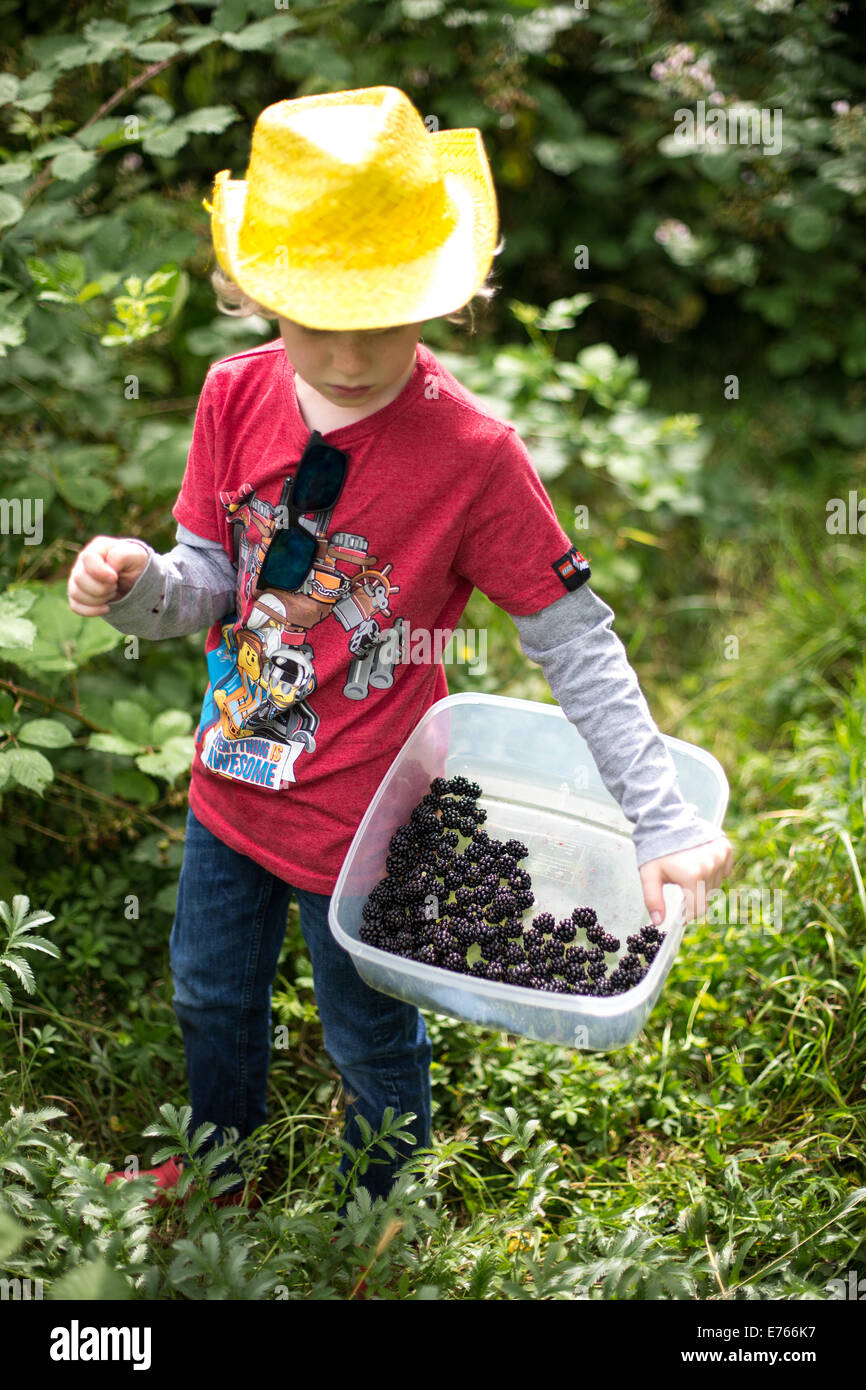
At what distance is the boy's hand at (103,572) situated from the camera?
1.35 metres

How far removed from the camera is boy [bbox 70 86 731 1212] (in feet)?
4.04

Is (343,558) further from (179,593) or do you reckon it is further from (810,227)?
Answer: (810,227)

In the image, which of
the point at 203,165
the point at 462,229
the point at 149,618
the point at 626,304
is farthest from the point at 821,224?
the point at 149,618

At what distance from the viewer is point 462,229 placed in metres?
1.35

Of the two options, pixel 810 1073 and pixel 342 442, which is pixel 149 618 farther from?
pixel 810 1073

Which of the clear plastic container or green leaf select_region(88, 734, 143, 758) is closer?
the clear plastic container

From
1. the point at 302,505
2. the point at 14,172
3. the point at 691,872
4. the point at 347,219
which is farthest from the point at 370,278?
the point at 14,172

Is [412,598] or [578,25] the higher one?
[578,25]

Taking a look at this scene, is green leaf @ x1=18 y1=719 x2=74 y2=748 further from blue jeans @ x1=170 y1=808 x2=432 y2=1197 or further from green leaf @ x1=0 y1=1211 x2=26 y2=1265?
green leaf @ x1=0 y1=1211 x2=26 y2=1265

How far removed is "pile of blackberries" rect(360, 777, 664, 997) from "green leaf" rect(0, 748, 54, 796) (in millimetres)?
591

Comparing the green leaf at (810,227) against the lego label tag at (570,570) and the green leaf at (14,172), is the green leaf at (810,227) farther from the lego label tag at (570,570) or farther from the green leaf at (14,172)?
the lego label tag at (570,570)

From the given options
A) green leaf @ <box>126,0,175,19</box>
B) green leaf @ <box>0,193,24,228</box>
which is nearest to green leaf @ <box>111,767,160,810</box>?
green leaf @ <box>0,193,24,228</box>

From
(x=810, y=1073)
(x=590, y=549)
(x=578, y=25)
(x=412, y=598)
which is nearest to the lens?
(x=412, y=598)

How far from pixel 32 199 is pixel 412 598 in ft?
4.65
